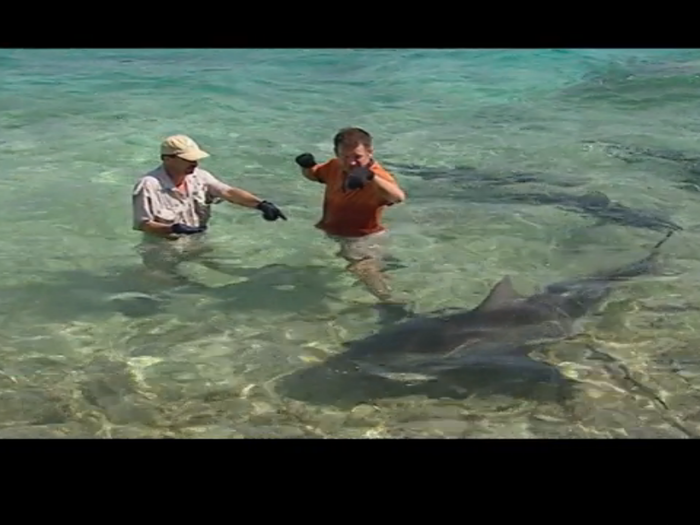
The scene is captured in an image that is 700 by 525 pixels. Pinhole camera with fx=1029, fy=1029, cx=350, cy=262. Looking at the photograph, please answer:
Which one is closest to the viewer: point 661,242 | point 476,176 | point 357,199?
point 357,199

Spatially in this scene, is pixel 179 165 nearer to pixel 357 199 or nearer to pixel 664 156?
pixel 357 199

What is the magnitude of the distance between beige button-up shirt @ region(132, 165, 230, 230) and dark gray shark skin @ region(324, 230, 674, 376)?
67.4 inches

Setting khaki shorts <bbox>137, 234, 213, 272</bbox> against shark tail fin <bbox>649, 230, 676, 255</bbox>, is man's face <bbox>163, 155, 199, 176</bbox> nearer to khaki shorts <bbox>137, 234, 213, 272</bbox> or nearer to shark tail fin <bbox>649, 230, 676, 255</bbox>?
khaki shorts <bbox>137, 234, 213, 272</bbox>

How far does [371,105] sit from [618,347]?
33.6 ft

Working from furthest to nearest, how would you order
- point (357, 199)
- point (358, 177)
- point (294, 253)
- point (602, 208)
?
point (602, 208) < point (294, 253) < point (357, 199) < point (358, 177)

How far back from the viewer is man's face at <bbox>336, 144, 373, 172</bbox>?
21.5 ft

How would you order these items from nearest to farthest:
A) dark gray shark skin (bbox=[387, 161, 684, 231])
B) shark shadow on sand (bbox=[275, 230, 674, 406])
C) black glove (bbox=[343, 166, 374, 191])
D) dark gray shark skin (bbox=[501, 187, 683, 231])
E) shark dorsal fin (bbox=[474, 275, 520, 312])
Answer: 1. shark shadow on sand (bbox=[275, 230, 674, 406])
2. shark dorsal fin (bbox=[474, 275, 520, 312])
3. black glove (bbox=[343, 166, 374, 191])
4. dark gray shark skin (bbox=[501, 187, 683, 231])
5. dark gray shark skin (bbox=[387, 161, 684, 231])

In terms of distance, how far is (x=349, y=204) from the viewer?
22.3ft

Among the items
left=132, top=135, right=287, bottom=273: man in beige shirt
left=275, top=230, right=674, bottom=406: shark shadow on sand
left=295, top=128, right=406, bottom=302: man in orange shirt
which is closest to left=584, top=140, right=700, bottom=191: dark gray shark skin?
left=295, top=128, right=406, bottom=302: man in orange shirt

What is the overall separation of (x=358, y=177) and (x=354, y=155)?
8.0 inches

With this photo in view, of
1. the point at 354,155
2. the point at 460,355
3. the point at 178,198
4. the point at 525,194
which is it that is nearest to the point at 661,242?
the point at 525,194

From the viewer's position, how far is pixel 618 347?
5.51m

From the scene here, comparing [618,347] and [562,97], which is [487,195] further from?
[562,97]
